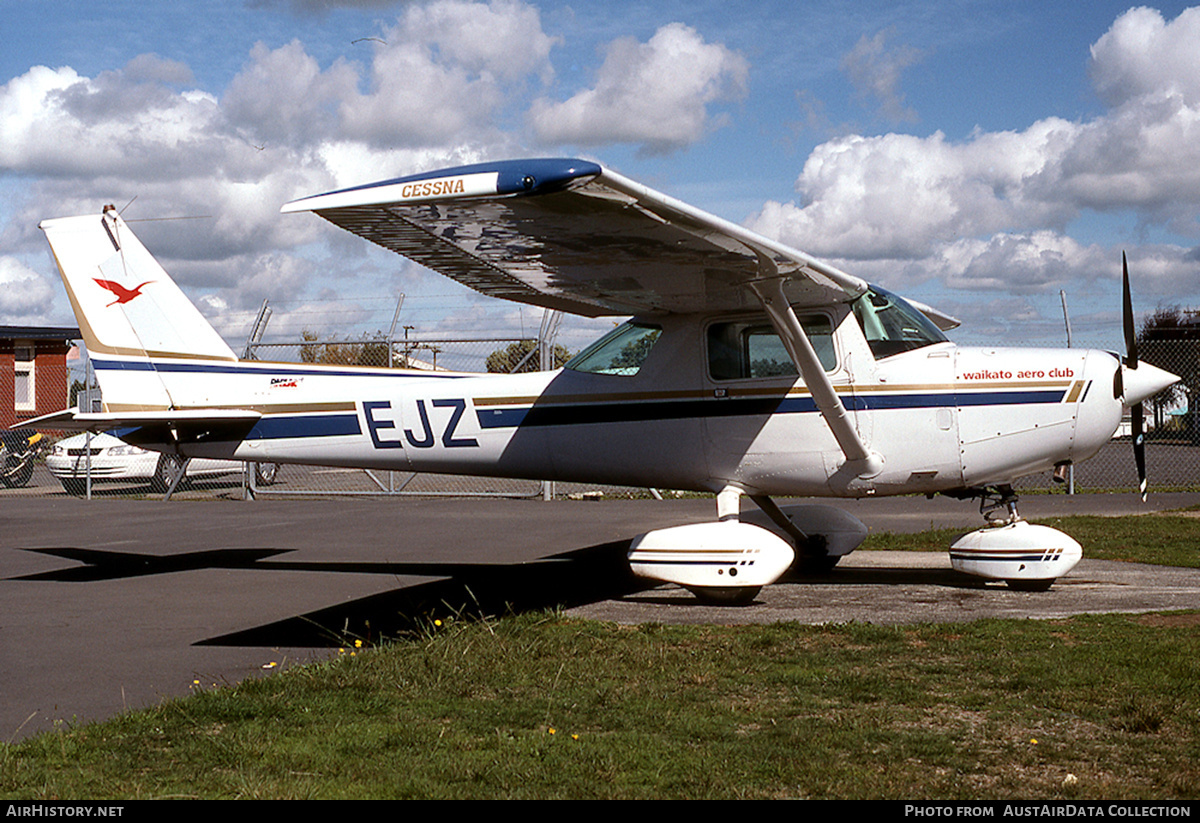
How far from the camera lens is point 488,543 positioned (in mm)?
13078

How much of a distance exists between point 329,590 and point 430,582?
0.96 m

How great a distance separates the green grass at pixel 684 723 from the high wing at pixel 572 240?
2603 mm

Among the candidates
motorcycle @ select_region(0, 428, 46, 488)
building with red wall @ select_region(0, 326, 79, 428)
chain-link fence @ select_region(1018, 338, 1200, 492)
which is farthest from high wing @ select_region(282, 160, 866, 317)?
building with red wall @ select_region(0, 326, 79, 428)

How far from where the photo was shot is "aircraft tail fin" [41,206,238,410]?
34.3 feet

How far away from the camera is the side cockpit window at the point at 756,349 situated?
8.86 metres

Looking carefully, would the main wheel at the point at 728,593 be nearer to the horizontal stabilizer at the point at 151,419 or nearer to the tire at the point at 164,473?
the horizontal stabilizer at the point at 151,419

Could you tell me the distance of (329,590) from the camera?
31.0ft

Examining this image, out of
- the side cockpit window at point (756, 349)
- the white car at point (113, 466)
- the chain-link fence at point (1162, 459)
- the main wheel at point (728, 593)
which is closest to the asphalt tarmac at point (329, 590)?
the main wheel at point (728, 593)

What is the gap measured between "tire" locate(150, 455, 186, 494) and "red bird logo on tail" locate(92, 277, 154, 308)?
12553 millimetres

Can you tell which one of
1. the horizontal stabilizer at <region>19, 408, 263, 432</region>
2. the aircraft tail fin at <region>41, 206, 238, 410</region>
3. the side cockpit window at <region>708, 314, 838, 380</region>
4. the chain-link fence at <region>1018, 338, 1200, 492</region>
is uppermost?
the aircraft tail fin at <region>41, 206, 238, 410</region>

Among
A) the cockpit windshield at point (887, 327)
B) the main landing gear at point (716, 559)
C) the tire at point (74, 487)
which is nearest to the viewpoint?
the main landing gear at point (716, 559)

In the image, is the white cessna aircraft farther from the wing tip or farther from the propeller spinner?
the wing tip

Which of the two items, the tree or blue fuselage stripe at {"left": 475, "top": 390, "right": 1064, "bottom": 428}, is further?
the tree

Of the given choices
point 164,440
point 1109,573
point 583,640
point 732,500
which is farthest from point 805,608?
point 164,440
